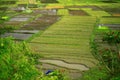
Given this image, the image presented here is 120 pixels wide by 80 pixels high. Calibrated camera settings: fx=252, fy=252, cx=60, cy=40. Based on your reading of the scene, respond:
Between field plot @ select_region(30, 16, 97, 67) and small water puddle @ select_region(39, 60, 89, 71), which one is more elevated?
small water puddle @ select_region(39, 60, 89, 71)

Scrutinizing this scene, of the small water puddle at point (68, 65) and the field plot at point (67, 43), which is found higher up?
the small water puddle at point (68, 65)

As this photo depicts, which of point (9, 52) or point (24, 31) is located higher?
point (9, 52)

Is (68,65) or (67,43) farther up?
(68,65)

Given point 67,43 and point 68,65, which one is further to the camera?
point 67,43

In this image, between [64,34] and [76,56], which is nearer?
[76,56]

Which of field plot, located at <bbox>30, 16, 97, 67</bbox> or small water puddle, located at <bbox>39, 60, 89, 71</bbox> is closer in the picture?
small water puddle, located at <bbox>39, 60, 89, 71</bbox>

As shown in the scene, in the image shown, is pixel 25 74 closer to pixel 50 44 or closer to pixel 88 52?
pixel 88 52

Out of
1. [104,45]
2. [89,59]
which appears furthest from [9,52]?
[104,45]

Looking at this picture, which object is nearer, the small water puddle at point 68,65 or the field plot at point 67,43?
the small water puddle at point 68,65
